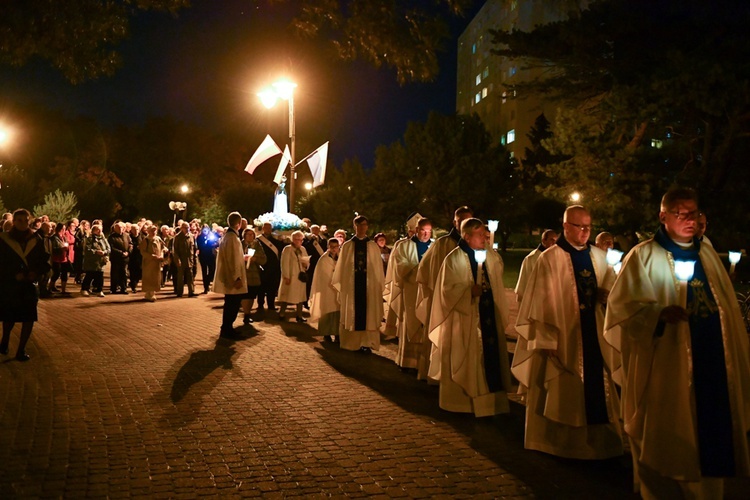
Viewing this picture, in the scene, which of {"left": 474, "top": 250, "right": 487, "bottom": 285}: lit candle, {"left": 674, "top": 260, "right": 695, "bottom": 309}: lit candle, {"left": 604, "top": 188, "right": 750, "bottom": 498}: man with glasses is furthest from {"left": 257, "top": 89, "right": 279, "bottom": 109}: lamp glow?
{"left": 674, "top": 260, "right": 695, "bottom": 309}: lit candle

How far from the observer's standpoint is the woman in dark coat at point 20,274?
912 cm

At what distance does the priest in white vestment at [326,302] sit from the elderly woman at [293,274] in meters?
1.56

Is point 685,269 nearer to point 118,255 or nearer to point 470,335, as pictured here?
point 470,335

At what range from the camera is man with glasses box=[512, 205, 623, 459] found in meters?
5.64

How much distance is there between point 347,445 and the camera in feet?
19.6

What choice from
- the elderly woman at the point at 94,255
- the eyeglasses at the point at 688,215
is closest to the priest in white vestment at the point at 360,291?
the eyeglasses at the point at 688,215

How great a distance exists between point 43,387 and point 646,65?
59.3ft

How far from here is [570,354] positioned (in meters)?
5.71

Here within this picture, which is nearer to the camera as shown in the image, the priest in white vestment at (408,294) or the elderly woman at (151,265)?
the priest in white vestment at (408,294)

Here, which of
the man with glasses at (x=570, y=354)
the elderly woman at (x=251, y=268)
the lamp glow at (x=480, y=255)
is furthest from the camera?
the elderly woman at (x=251, y=268)

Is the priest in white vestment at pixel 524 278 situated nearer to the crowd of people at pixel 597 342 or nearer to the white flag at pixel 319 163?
the crowd of people at pixel 597 342

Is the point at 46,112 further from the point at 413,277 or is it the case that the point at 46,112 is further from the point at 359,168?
the point at 413,277

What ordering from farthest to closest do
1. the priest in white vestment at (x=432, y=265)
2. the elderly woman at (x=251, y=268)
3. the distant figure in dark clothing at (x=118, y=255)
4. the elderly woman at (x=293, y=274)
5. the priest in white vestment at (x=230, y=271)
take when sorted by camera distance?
the distant figure in dark clothing at (x=118, y=255) → the elderly woman at (x=293, y=274) → the elderly woman at (x=251, y=268) → the priest in white vestment at (x=230, y=271) → the priest in white vestment at (x=432, y=265)

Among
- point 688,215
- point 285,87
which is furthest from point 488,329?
point 285,87
